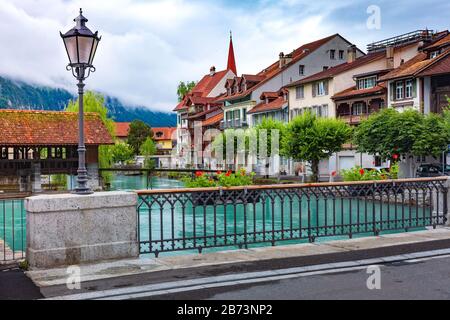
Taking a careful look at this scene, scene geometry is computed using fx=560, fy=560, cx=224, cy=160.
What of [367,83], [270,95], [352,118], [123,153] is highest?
[270,95]

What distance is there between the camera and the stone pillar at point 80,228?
8.16 meters

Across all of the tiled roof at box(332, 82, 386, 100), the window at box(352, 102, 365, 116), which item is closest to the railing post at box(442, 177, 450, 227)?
the tiled roof at box(332, 82, 386, 100)

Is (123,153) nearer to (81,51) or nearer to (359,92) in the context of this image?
(359,92)

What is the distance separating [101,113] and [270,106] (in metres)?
19.0

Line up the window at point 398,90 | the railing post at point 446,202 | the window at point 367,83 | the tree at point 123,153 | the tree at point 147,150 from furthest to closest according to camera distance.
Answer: the tree at point 123,153 < the tree at point 147,150 < the window at point 367,83 < the window at point 398,90 < the railing post at point 446,202

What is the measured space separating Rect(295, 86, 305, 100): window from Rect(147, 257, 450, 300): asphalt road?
52.7m

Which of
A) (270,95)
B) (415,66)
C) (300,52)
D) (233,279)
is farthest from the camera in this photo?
(300,52)

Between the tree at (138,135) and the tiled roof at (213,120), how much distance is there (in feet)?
114

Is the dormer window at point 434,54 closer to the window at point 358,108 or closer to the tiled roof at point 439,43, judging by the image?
the tiled roof at point 439,43

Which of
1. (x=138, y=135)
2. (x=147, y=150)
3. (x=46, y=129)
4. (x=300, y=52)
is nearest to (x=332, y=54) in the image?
(x=300, y=52)

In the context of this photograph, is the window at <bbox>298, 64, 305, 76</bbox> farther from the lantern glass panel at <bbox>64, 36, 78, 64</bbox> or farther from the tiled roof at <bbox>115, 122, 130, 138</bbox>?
the tiled roof at <bbox>115, 122, 130, 138</bbox>

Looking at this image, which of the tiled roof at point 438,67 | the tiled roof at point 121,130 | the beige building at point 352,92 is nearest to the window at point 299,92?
the beige building at point 352,92

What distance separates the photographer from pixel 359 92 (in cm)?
5031
